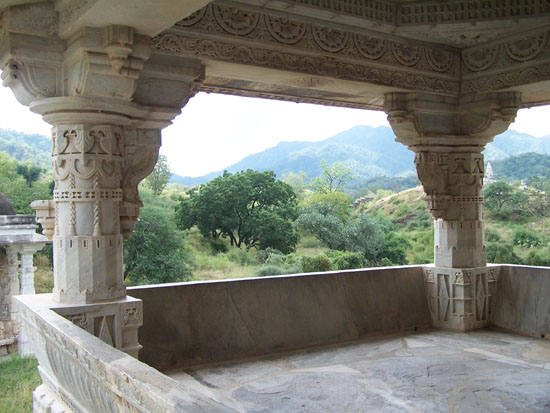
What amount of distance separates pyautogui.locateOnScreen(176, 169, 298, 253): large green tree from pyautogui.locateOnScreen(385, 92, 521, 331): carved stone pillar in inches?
658

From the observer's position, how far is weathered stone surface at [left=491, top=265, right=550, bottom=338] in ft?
18.6

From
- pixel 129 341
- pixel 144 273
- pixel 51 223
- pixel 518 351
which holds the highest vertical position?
pixel 51 223

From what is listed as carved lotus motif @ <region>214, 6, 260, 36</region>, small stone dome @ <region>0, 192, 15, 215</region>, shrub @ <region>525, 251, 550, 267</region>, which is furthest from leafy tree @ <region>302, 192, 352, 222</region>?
carved lotus motif @ <region>214, 6, 260, 36</region>

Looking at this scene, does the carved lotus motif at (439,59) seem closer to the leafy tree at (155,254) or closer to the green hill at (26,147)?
the leafy tree at (155,254)

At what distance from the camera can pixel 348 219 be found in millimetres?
26047

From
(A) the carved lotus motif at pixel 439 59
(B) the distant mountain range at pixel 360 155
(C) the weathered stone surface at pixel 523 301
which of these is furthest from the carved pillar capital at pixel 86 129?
(B) the distant mountain range at pixel 360 155

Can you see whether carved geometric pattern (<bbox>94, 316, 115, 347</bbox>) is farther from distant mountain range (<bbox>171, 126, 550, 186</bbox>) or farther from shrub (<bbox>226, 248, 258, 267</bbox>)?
distant mountain range (<bbox>171, 126, 550, 186</bbox>)

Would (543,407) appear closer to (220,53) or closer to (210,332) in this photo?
(210,332)

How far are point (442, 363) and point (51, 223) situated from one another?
3.32 metres

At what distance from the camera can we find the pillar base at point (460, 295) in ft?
19.0

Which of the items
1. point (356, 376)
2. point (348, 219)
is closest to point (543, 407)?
point (356, 376)

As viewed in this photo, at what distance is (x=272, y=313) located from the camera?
5.07m

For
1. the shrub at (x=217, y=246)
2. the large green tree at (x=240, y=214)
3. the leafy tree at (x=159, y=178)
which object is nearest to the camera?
the large green tree at (x=240, y=214)

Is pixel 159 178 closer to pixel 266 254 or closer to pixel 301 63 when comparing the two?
pixel 266 254
